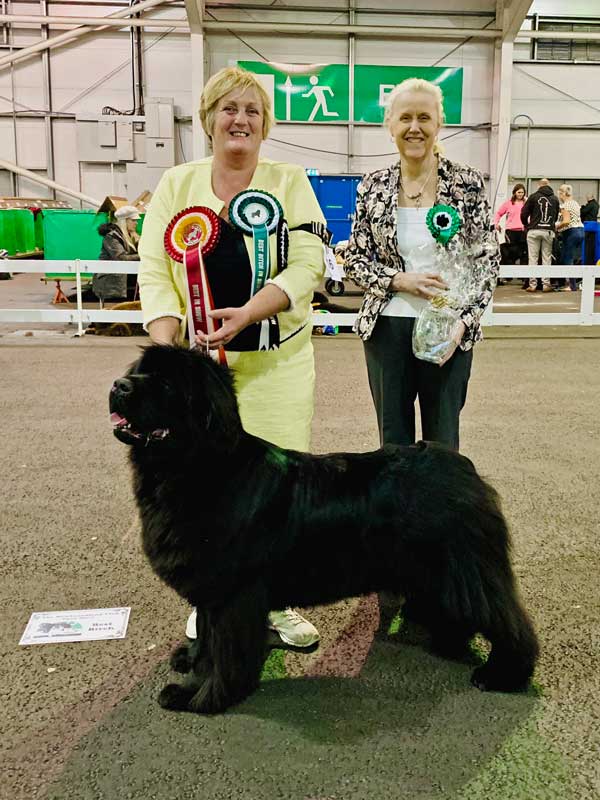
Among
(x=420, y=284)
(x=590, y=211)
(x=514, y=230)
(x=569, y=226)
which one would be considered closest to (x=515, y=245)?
(x=514, y=230)

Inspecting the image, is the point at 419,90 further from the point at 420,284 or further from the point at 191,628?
the point at 191,628

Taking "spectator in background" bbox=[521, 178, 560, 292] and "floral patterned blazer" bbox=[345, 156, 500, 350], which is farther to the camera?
"spectator in background" bbox=[521, 178, 560, 292]

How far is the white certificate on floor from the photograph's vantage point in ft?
8.18

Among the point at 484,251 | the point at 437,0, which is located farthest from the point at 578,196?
the point at 484,251

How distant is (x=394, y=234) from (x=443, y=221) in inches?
7.4

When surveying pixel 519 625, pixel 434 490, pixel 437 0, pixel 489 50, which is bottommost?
pixel 519 625

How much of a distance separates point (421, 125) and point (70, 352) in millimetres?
6225

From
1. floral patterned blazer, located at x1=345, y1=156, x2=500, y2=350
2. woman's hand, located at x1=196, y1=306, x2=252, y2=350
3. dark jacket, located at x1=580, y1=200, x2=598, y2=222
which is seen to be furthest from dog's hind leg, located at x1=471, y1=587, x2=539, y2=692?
dark jacket, located at x1=580, y1=200, x2=598, y2=222

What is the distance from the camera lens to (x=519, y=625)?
2139mm

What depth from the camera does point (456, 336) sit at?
2594 millimetres

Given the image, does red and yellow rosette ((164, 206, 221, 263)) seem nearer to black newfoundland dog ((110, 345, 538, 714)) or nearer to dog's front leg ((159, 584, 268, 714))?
black newfoundland dog ((110, 345, 538, 714))

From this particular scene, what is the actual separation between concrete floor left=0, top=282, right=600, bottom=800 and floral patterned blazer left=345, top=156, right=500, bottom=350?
1.16 metres

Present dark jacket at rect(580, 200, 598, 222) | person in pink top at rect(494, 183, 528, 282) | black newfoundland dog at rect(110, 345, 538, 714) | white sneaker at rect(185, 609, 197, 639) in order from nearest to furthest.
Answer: black newfoundland dog at rect(110, 345, 538, 714) < white sneaker at rect(185, 609, 197, 639) < person in pink top at rect(494, 183, 528, 282) < dark jacket at rect(580, 200, 598, 222)

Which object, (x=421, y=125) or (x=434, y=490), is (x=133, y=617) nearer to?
(x=434, y=490)
